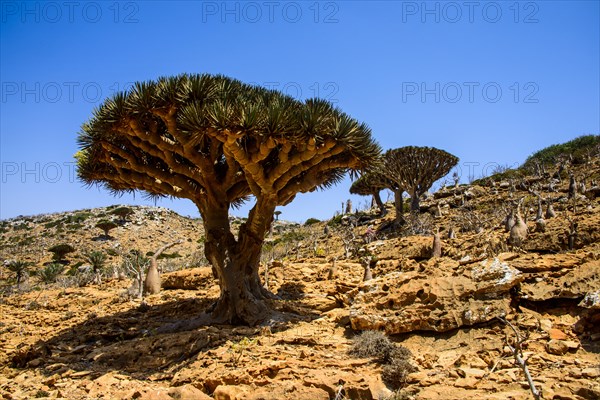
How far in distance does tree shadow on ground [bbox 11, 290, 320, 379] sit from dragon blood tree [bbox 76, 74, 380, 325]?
0.63m

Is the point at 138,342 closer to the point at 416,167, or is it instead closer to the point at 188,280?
the point at 188,280

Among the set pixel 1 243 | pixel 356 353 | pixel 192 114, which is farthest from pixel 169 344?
pixel 1 243

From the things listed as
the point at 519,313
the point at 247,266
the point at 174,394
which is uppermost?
the point at 247,266

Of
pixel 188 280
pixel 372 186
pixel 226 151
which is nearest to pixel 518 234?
pixel 226 151

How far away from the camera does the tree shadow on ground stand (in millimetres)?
7301

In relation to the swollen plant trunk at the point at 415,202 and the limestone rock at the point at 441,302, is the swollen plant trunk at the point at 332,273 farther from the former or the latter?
the swollen plant trunk at the point at 415,202

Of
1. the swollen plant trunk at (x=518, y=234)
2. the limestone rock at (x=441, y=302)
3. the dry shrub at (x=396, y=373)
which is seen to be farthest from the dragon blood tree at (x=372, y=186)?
the dry shrub at (x=396, y=373)

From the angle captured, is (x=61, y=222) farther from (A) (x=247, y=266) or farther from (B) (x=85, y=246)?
(A) (x=247, y=266)

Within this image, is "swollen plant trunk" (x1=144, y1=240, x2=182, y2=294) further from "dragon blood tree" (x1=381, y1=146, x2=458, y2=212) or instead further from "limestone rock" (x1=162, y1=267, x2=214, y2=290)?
"dragon blood tree" (x1=381, y1=146, x2=458, y2=212)

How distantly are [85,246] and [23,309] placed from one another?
2307cm

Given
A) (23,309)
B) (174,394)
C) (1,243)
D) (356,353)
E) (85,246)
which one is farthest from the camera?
(1,243)

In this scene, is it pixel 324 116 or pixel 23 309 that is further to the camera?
pixel 23 309

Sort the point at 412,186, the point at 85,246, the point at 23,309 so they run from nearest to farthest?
1. the point at 23,309
2. the point at 412,186
3. the point at 85,246

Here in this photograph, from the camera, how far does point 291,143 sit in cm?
796
